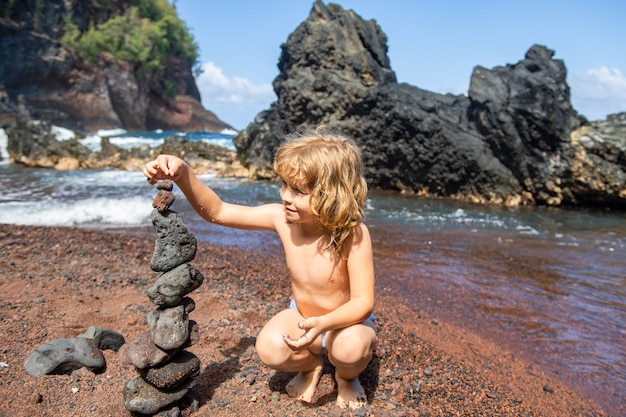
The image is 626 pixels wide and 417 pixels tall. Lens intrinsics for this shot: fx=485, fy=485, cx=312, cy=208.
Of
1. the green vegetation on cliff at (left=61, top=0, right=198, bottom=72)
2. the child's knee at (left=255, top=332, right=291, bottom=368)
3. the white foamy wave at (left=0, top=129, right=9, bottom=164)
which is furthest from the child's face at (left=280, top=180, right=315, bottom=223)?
the green vegetation on cliff at (left=61, top=0, right=198, bottom=72)

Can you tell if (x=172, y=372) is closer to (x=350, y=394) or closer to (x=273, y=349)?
(x=273, y=349)

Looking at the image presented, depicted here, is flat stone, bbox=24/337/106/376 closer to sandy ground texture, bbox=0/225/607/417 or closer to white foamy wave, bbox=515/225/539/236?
sandy ground texture, bbox=0/225/607/417

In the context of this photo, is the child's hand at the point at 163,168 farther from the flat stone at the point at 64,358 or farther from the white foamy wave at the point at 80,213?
the white foamy wave at the point at 80,213

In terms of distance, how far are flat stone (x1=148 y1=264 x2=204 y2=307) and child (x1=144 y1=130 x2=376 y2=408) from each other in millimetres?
450

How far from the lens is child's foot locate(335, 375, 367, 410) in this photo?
2500 millimetres

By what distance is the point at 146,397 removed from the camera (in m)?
2.32

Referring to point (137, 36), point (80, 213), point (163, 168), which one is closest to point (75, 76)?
point (137, 36)

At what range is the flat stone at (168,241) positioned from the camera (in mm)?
2322

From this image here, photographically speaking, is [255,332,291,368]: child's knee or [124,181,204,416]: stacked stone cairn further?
[255,332,291,368]: child's knee

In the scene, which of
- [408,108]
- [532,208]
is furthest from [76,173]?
[532,208]

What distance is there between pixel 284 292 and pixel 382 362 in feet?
4.42

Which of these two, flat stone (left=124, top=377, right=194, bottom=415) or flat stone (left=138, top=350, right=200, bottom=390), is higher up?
flat stone (left=138, top=350, right=200, bottom=390)

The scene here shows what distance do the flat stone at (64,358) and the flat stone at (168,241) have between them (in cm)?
79

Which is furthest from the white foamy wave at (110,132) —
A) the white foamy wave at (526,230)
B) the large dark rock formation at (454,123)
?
the white foamy wave at (526,230)
